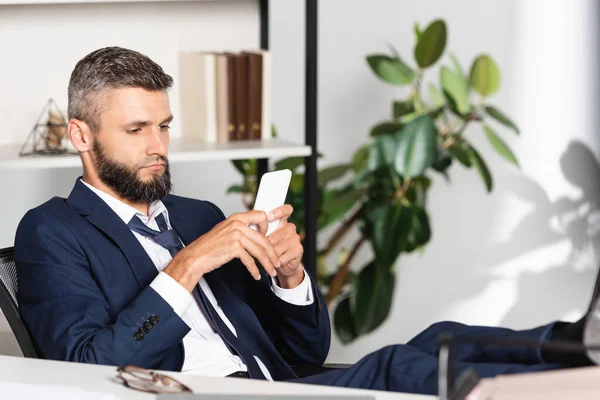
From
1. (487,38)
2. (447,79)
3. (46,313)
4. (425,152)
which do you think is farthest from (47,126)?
(487,38)

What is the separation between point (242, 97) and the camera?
292cm

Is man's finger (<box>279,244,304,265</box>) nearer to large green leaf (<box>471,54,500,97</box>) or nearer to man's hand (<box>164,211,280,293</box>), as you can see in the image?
man's hand (<box>164,211,280,293</box>)

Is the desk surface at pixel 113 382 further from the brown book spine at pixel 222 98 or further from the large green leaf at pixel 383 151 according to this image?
the large green leaf at pixel 383 151

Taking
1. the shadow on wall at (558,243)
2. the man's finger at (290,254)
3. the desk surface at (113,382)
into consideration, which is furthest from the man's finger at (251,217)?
the shadow on wall at (558,243)

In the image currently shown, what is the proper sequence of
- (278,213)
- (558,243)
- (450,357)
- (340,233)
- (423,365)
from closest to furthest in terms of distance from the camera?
(450,357) → (423,365) → (278,213) → (340,233) → (558,243)

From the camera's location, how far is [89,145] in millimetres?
1972

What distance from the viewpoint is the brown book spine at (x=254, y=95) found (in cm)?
291

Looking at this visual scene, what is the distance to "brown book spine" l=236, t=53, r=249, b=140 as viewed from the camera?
2.89m

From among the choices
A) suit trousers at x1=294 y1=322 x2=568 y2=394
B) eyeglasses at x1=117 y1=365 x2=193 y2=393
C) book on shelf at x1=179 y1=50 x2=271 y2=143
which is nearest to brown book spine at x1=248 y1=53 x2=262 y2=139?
book on shelf at x1=179 y1=50 x2=271 y2=143

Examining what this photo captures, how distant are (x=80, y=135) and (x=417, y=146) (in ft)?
6.04

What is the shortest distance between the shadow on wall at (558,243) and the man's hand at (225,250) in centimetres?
259

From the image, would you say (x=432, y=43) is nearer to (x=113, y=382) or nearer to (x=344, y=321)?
(x=344, y=321)

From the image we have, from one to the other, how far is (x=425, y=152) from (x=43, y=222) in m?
1.99

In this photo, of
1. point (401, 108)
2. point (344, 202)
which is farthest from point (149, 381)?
point (401, 108)
